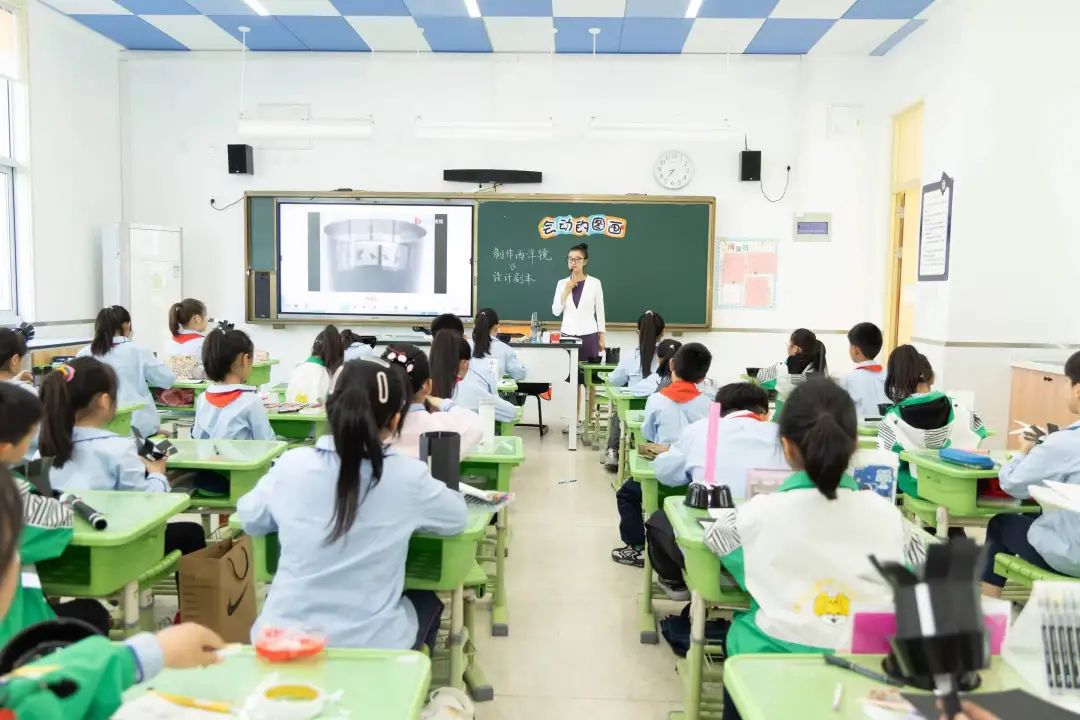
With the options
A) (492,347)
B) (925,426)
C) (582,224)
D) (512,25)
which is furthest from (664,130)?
(925,426)

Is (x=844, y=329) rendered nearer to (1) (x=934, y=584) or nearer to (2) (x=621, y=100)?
(2) (x=621, y=100)

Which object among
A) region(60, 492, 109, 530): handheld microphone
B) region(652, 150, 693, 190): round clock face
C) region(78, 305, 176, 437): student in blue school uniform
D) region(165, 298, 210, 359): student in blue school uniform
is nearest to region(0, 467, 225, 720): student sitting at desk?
region(60, 492, 109, 530): handheld microphone

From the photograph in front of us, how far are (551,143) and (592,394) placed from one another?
98.0 inches

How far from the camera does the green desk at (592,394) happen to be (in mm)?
6688

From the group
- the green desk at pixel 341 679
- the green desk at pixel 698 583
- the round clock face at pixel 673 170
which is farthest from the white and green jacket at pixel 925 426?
the round clock face at pixel 673 170

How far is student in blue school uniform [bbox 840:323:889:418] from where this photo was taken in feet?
14.4

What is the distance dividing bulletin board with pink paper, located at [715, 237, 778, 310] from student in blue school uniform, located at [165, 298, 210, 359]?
4658 millimetres

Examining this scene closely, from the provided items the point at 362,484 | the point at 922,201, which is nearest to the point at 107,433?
the point at 362,484

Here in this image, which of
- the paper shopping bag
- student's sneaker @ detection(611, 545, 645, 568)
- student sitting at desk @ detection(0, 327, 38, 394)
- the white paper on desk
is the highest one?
student sitting at desk @ detection(0, 327, 38, 394)

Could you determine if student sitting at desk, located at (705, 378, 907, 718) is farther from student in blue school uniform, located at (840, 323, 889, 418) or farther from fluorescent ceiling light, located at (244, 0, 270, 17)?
fluorescent ceiling light, located at (244, 0, 270, 17)

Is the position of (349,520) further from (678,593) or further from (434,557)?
(678,593)

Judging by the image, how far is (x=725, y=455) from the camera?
255 cm

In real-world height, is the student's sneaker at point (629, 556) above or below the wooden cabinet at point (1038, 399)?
below

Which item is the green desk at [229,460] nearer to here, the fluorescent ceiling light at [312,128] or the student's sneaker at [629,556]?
the student's sneaker at [629,556]
